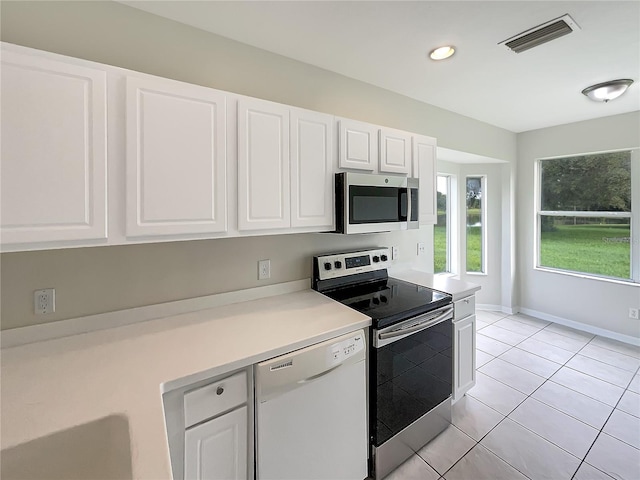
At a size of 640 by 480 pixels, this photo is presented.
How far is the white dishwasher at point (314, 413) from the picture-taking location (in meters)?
1.27

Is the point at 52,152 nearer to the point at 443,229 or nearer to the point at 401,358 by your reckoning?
the point at 401,358

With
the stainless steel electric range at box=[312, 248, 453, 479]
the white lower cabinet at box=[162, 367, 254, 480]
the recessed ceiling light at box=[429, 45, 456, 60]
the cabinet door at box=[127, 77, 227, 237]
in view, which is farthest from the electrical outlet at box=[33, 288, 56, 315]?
the recessed ceiling light at box=[429, 45, 456, 60]

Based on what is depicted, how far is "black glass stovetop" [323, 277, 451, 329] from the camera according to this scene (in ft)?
5.49

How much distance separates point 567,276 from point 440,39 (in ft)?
11.6

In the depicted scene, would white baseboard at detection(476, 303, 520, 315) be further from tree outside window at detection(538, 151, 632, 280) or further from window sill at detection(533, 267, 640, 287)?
tree outside window at detection(538, 151, 632, 280)

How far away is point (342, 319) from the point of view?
5.24 feet

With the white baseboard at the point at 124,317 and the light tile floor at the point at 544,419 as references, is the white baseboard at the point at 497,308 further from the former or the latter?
the white baseboard at the point at 124,317

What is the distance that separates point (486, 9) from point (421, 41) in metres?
0.38

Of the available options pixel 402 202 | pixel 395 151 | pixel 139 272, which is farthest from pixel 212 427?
Result: pixel 395 151

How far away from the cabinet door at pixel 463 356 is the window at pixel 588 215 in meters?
2.58

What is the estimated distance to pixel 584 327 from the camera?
3.60m

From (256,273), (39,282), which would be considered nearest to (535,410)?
(256,273)

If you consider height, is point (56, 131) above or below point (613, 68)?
below

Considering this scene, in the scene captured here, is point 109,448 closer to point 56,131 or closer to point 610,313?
point 56,131
